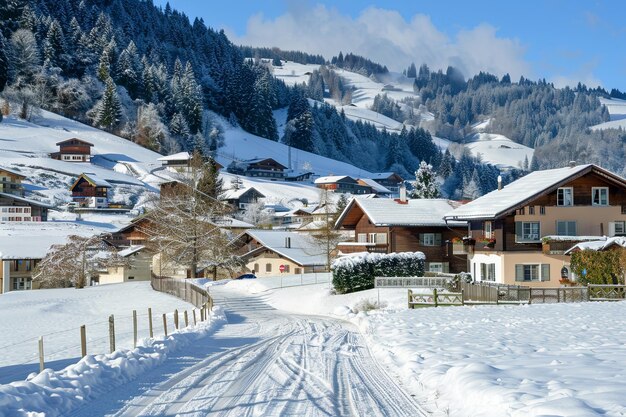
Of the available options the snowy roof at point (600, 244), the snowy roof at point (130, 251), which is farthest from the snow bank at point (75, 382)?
the snowy roof at point (130, 251)

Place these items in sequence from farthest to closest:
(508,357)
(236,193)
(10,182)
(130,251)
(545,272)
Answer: (236,193) → (10,182) → (130,251) → (545,272) → (508,357)

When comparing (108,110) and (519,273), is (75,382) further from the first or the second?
(108,110)

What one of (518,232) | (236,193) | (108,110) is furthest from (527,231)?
(108,110)

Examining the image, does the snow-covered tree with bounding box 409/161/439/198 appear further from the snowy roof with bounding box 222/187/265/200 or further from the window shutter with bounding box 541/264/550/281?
the snowy roof with bounding box 222/187/265/200

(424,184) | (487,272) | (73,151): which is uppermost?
(73,151)

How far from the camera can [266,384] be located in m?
13.8

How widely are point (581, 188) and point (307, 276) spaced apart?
25.4 m

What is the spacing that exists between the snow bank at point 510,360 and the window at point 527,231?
1727 centimetres

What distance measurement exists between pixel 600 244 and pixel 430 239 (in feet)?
56.4

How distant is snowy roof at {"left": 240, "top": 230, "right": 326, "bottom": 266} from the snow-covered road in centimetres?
4805

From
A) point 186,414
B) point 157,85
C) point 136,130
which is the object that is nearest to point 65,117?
point 136,130

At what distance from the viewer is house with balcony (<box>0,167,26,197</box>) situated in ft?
347

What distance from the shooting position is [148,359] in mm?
16281

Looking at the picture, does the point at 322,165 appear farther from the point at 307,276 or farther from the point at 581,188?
the point at 581,188
